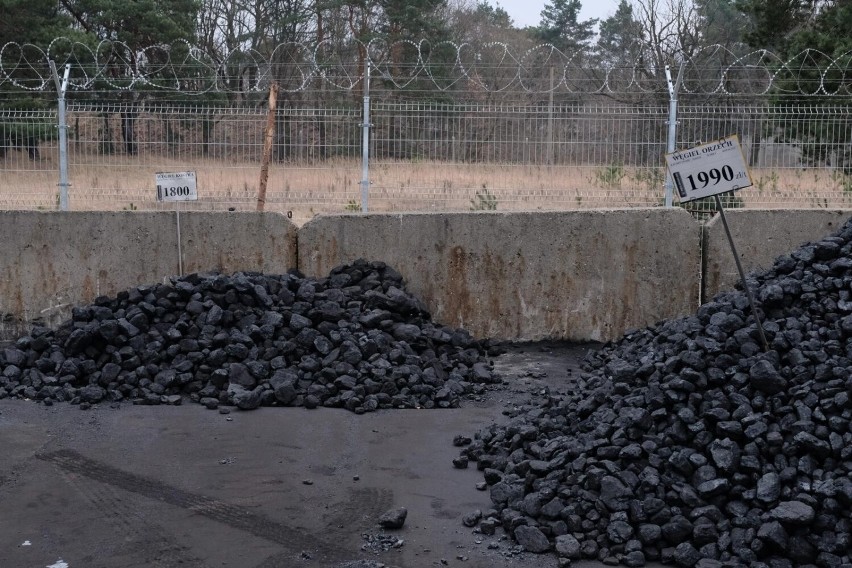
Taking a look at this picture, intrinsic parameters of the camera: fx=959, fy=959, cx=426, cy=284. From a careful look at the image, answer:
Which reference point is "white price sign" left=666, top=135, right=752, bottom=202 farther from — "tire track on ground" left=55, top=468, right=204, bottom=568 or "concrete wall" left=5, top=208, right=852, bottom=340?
"tire track on ground" left=55, top=468, right=204, bottom=568

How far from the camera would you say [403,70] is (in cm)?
2241

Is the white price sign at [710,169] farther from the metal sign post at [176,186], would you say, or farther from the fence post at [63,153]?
the fence post at [63,153]

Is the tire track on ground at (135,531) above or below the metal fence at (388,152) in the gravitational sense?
below

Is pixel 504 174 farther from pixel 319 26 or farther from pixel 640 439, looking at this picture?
pixel 319 26

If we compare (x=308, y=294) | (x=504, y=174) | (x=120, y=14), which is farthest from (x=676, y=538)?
(x=120, y=14)

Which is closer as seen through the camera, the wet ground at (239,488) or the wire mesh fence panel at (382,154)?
the wet ground at (239,488)

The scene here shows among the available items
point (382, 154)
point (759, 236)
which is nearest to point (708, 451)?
point (759, 236)

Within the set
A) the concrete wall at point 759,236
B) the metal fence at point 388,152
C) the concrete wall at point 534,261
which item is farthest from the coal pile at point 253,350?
the concrete wall at point 759,236

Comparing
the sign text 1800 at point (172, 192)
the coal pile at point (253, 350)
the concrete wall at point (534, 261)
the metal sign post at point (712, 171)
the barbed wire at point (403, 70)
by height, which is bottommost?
the coal pile at point (253, 350)

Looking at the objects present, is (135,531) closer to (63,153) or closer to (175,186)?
(175,186)

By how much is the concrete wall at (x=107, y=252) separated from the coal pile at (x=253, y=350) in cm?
49

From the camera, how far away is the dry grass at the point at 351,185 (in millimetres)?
11547

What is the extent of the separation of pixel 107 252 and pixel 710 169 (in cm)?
626

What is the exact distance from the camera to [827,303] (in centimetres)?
666
